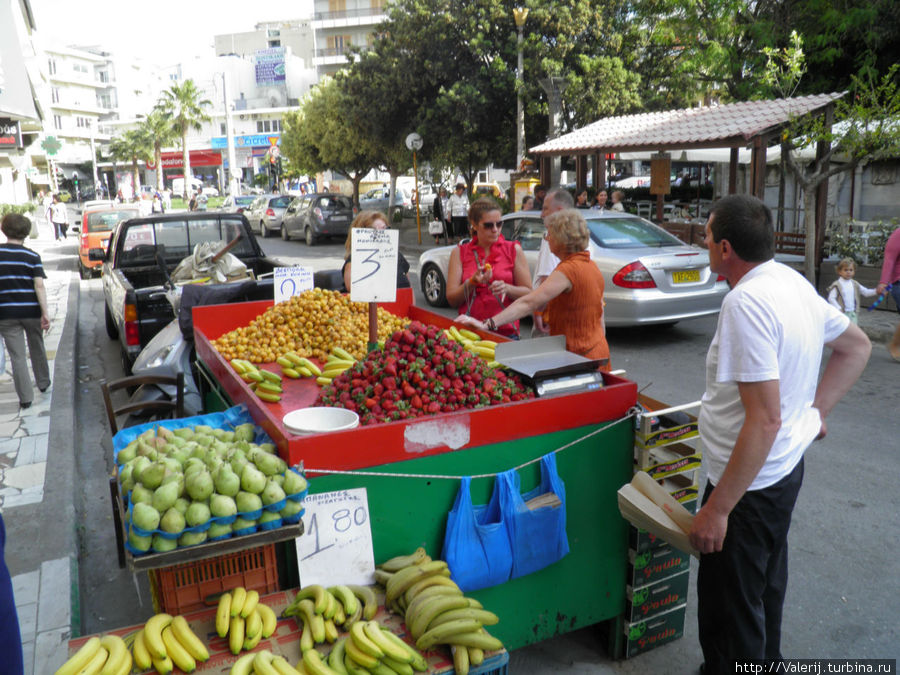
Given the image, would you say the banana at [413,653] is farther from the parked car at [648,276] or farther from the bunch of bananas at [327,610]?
the parked car at [648,276]

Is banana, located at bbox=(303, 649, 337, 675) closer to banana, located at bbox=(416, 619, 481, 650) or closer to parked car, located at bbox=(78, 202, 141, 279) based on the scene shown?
banana, located at bbox=(416, 619, 481, 650)

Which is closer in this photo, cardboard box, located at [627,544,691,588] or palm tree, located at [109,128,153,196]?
cardboard box, located at [627,544,691,588]

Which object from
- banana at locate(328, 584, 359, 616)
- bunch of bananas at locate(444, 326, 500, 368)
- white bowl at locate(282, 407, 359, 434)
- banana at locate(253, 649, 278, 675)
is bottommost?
banana at locate(253, 649, 278, 675)

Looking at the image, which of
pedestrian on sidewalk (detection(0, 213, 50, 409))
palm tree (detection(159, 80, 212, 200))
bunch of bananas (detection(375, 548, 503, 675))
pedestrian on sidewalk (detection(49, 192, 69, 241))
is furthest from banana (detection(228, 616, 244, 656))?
palm tree (detection(159, 80, 212, 200))

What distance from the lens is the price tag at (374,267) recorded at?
4012 mm

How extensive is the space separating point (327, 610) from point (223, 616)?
0.35 m

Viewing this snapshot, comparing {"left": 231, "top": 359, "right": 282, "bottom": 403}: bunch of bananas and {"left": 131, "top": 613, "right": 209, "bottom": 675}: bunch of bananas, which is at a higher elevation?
{"left": 231, "top": 359, "right": 282, "bottom": 403}: bunch of bananas

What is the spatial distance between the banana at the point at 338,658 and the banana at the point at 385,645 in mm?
92

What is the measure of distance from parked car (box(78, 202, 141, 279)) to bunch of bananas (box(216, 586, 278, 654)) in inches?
656

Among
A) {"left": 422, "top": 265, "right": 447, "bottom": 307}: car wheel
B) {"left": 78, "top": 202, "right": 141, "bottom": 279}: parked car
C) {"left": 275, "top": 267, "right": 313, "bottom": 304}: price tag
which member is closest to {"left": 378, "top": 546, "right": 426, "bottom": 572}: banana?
{"left": 275, "top": 267, "right": 313, "bottom": 304}: price tag

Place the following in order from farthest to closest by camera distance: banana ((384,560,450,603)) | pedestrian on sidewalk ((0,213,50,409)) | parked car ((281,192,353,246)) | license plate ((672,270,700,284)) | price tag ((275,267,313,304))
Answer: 1. parked car ((281,192,353,246))
2. license plate ((672,270,700,284))
3. pedestrian on sidewalk ((0,213,50,409))
4. price tag ((275,267,313,304))
5. banana ((384,560,450,603))

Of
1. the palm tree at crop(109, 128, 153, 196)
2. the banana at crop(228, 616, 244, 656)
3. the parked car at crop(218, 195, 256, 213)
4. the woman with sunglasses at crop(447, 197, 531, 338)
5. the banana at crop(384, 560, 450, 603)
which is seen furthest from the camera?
the palm tree at crop(109, 128, 153, 196)

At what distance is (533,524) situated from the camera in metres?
2.99

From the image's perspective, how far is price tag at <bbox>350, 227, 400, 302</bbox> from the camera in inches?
158
